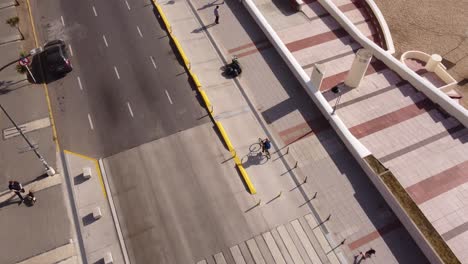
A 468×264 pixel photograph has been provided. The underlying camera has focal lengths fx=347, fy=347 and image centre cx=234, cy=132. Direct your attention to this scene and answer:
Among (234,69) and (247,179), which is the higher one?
(234,69)

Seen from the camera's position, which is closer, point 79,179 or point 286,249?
point 286,249

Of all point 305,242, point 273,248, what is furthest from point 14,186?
point 305,242

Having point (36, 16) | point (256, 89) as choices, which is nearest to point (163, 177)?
point (256, 89)

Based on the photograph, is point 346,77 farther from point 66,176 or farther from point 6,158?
point 6,158

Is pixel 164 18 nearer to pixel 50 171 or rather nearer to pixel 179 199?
pixel 50 171

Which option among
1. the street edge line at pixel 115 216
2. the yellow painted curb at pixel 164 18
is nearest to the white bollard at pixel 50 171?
the street edge line at pixel 115 216

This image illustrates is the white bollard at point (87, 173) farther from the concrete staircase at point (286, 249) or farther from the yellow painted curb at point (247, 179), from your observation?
the yellow painted curb at point (247, 179)

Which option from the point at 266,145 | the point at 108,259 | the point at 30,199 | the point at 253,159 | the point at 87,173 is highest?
the point at 87,173
